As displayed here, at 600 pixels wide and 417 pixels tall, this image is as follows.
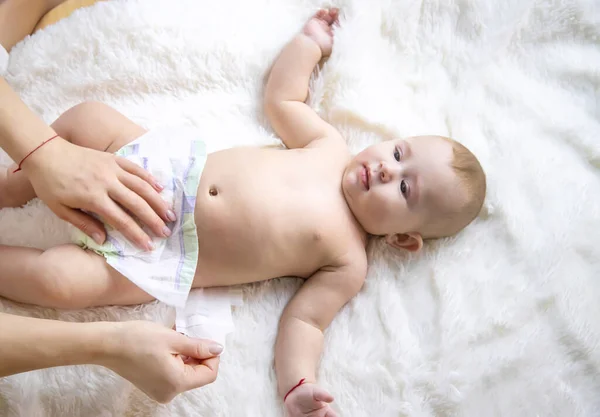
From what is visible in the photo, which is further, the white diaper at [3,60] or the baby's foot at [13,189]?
the white diaper at [3,60]

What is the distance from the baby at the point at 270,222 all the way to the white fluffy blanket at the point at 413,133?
45 mm

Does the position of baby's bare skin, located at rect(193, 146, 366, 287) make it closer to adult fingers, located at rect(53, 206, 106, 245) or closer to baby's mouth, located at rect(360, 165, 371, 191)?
baby's mouth, located at rect(360, 165, 371, 191)

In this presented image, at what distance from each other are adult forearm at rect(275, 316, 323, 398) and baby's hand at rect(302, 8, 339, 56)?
645mm

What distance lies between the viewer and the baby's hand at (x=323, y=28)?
126cm

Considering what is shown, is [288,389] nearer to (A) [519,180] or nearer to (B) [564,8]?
(A) [519,180]

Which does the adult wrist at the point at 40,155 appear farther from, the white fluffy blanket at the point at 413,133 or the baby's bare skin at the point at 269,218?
the baby's bare skin at the point at 269,218

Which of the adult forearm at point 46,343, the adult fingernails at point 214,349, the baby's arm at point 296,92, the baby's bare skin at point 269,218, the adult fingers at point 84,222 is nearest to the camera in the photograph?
the adult forearm at point 46,343

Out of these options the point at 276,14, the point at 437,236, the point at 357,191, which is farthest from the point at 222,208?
the point at 276,14

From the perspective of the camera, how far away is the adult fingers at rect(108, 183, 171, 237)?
92 cm

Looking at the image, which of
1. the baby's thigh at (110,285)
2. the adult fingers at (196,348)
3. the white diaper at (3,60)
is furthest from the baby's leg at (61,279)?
the white diaper at (3,60)

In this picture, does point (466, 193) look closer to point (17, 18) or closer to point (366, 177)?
point (366, 177)

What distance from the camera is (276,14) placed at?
133cm

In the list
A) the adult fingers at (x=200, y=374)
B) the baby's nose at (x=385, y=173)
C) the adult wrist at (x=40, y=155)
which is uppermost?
the adult wrist at (x=40, y=155)

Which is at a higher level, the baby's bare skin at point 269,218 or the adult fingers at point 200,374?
the baby's bare skin at point 269,218
